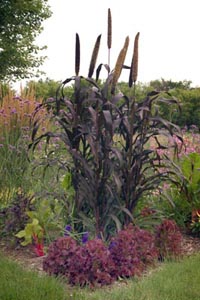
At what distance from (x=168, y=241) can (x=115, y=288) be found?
2.88 ft

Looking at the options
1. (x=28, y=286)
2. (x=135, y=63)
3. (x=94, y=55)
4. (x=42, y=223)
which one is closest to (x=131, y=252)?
(x=28, y=286)

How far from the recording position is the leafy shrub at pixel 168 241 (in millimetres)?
4488

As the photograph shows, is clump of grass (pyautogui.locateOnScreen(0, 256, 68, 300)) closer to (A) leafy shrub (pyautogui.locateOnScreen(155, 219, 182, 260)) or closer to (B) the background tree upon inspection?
(A) leafy shrub (pyautogui.locateOnScreen(155, 219, 182, 260))

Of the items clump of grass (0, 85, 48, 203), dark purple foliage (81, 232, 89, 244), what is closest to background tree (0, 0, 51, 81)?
clump of grass (0, 85, 48, 203)

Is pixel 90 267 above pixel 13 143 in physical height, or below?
below

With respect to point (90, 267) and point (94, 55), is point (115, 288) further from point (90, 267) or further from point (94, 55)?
point (94, 55)

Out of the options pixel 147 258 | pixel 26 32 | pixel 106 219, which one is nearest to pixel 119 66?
pixel 106 219

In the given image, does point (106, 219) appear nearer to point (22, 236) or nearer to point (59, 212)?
point (59, 212)

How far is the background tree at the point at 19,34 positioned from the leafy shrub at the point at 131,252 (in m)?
18.0

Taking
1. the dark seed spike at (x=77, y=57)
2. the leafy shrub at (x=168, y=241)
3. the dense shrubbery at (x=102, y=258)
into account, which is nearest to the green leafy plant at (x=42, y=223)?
the dense shrubbery at (x=102, y=258)

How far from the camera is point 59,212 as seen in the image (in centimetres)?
493

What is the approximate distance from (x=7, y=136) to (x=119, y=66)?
2.62 metres

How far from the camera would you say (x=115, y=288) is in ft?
12.5

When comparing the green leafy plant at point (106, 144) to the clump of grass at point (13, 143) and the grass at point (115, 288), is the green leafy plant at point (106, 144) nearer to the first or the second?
the grass at point (115, 288)
